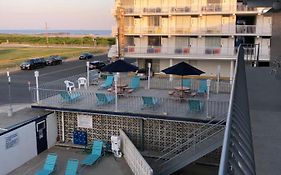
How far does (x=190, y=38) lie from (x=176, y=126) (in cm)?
2336

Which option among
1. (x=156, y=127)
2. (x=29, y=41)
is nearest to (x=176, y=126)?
(x=156, y=127)

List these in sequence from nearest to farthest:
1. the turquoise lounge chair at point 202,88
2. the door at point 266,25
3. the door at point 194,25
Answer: the turquoise lounge chair at point 202,88 → the door at point 266,25 → the door at point 194,25

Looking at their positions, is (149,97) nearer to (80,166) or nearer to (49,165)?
(80,166)

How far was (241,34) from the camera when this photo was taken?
1460 inches

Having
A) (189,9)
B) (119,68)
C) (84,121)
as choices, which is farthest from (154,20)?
(84,121)

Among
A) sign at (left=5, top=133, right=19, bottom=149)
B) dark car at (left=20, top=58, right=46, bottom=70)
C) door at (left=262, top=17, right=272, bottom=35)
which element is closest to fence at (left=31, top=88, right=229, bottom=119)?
sign at (left=5, top=133, right=19, bottom=149)

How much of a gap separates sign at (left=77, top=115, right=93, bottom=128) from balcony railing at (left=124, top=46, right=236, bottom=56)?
2107 cm

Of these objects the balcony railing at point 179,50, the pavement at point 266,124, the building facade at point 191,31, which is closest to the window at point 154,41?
the building facade at point 191,31

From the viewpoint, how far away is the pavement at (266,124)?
153 inches

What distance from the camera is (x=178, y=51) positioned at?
38.8 m

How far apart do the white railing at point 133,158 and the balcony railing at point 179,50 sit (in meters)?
21.8

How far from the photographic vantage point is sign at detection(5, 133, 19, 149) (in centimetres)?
1602

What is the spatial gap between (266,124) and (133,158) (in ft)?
35.8

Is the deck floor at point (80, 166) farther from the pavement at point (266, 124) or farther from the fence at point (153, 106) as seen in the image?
the pavement at point (266, 124)
